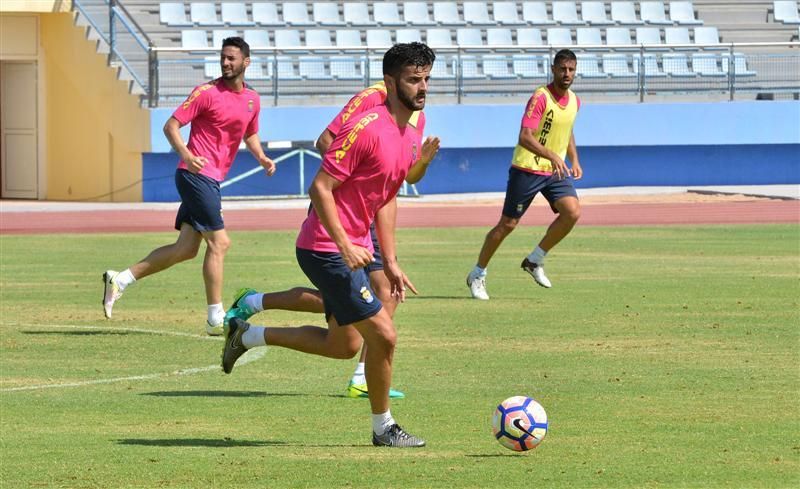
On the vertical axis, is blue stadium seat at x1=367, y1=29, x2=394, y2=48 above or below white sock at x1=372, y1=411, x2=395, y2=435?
above

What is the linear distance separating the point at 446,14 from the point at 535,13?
7.57 feet

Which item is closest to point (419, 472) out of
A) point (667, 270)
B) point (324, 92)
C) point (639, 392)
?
point (639, 392)

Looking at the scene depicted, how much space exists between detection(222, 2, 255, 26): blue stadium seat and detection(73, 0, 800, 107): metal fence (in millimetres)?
3351

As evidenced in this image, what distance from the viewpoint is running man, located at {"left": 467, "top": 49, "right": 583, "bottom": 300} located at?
1672cm

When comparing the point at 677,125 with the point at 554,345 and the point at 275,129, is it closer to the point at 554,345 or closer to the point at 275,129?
the point at 275,129

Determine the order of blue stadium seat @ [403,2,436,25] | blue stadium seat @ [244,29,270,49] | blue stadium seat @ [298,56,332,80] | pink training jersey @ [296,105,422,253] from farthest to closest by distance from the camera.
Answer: blue stadium seat @ [403,2,436,25] < blue stadium seat @ [244,29,270,49] < blue stadium seat @ [298,56,332,80] < pink training jersey @ [296,105,422,253]

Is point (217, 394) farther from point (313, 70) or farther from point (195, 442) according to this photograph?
point (313, 70)

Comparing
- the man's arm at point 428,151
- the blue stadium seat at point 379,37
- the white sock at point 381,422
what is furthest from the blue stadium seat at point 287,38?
the white sock at point 381,422

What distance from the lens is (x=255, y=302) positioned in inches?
421

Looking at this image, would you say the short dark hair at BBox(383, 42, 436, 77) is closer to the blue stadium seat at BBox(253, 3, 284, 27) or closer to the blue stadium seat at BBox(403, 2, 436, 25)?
the blue stadium seat at BBox(253, 3, 284, 27)

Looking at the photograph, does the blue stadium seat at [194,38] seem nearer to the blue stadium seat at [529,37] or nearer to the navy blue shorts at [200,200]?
the blue stadium seat at [529,37]

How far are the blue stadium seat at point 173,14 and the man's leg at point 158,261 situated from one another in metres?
23.6

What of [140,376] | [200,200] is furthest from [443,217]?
[140,376]

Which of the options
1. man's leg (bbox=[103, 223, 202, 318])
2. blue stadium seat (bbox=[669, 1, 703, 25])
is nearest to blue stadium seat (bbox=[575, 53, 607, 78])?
blue stadium seat (bbox=[669, 1, 703, 25])
